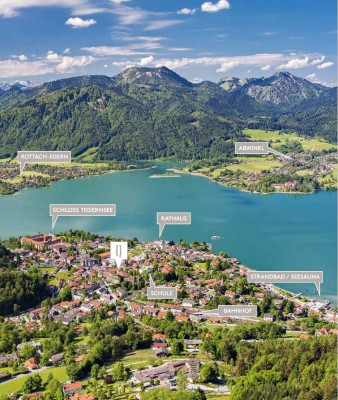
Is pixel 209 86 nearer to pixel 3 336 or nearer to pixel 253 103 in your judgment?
pixel 253 103

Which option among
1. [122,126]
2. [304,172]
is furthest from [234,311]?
[122,126]

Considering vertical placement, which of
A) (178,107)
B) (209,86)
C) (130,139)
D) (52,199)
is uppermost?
(209,86)

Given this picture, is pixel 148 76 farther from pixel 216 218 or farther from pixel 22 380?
pixel 22 380

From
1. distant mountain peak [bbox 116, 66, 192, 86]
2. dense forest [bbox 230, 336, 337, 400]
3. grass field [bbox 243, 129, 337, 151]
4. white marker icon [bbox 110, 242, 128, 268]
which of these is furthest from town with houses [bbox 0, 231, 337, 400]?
distant mountain peak [bbox 116, 66, 192, 86]

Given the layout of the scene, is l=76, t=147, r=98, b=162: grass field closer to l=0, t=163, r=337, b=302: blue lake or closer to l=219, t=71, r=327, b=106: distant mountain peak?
l=0, t=163, r=337, b=302: blue lake

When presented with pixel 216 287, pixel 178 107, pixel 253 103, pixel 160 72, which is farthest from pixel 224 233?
pixel 160 72

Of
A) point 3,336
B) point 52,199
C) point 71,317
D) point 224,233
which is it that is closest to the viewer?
point 3,336

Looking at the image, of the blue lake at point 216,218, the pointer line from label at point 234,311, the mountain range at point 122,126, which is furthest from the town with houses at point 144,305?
the mountain range at point 122,126
